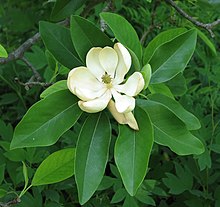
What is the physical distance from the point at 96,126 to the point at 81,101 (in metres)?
0.08

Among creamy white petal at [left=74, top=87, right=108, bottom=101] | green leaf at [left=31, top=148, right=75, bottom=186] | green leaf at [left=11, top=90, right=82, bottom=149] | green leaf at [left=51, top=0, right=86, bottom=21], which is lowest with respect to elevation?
green leaf at [left=31, top=148, right=75, bottom=186]

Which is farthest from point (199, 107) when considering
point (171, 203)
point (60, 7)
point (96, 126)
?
point (96, 126)

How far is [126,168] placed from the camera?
3.36 feet

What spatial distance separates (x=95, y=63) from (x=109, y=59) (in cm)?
3

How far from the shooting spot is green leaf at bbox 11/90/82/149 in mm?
1062

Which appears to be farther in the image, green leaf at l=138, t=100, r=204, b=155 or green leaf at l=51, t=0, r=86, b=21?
green leaf at l=51, t=0, r=86, b=21

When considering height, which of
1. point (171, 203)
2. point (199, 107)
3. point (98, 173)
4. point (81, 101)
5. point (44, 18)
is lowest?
point (171, 203)

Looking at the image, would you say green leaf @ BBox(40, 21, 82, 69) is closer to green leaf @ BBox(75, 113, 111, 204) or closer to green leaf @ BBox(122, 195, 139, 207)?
green leaf @ BBox(75, 113, 111, 204)

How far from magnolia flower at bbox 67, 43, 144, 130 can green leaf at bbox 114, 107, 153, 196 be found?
0.06 ft

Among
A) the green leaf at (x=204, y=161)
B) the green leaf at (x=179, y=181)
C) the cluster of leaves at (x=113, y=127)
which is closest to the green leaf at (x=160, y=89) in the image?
the cluster of leaves at (x=113, y=127)

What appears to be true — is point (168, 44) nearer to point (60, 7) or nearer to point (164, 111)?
point (164, 111)

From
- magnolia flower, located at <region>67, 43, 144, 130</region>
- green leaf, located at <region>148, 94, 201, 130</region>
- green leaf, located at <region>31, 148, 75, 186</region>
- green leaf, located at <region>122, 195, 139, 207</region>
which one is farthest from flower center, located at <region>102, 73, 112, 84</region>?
green leaf, located at <region>122, 195, 139, 207</region>

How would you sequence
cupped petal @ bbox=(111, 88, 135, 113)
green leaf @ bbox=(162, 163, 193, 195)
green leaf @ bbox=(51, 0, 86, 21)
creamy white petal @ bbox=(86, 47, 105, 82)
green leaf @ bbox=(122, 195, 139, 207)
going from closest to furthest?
Answer: cupped petal @ bbox=(111, 88, 135, 113)
creamy white petal @ bbox=(86, 47, 105, 82)
green leaf @ bbox=(51, 0, 86, 21)
green leaf @ bbox=(122, 195, 139, 207)
green leaf @ bbox=(162, 163, 193, 195)

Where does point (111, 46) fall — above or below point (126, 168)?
above
